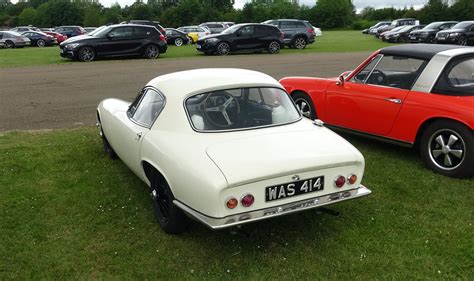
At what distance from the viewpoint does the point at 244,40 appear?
70.7ft

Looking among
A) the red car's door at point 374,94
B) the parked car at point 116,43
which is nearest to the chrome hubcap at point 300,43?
the parked car at point 116,43

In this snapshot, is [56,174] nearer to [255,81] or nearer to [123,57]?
[255,81]

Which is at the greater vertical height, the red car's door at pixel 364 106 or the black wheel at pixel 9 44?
the red car's door at pixel 364 106

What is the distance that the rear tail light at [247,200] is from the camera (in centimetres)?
330

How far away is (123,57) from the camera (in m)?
20.2

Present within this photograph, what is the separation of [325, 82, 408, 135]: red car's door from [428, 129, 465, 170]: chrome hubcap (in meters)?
0.59

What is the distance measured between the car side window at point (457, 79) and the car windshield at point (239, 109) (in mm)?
2053

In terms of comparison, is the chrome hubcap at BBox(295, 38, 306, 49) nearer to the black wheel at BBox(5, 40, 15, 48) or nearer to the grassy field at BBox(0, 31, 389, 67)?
the grassy field at BBox(0, 31, 389, 67)

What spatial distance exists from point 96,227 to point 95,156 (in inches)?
84.1

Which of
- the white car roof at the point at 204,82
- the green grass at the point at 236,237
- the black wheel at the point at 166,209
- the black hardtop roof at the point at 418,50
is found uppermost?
the black hardtop roof at the point at 418,50

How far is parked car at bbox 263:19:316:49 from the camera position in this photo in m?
25.6

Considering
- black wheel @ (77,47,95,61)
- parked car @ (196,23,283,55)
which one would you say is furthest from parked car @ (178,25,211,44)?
black wheel @ (77,47,95,61)

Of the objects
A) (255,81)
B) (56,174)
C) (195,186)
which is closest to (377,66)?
(255,81)

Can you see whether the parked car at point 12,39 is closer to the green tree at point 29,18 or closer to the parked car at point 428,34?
the parked car at point 428,34
